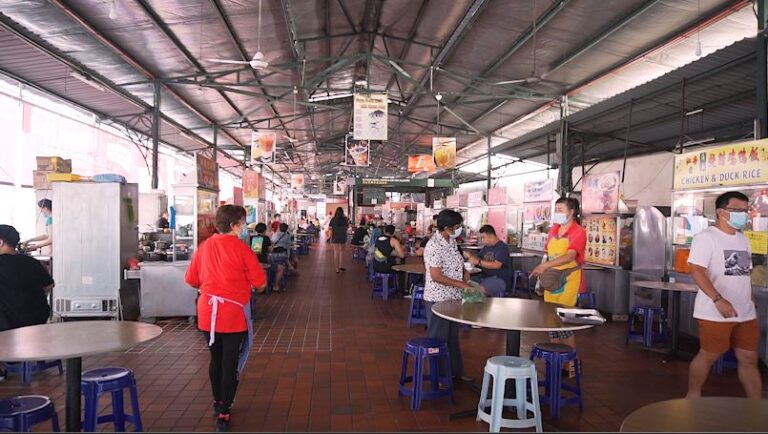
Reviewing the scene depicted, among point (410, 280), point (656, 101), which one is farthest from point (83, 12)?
point (656, 101)

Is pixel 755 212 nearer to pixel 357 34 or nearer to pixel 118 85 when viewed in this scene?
pixel 357 34

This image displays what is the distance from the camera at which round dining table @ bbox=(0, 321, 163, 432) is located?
240cm

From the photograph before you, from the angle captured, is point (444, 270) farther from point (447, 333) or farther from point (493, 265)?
point (493, 265)

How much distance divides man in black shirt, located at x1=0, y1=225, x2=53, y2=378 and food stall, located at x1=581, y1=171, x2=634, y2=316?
675 cm

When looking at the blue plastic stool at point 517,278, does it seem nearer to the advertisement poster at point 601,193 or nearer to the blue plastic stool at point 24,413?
the advertisement poster at point 601,193

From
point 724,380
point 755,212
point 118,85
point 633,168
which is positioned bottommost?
point 724,380

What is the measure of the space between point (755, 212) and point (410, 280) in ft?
19.2

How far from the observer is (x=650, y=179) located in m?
11.1

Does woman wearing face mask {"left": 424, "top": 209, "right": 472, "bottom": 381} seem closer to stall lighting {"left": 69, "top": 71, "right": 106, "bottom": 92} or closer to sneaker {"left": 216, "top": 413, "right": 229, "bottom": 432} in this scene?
sneaker {"left": 216, "top": 413, "right": 229, "bottom": 432}

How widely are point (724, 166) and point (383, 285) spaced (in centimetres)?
544

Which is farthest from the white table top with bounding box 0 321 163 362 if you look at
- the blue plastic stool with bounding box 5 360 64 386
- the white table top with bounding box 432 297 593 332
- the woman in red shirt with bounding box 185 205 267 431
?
the white table top with bounding box 432 297 593 332

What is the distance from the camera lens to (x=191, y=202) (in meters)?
6.83

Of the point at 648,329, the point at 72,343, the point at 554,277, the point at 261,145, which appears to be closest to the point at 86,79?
the point at 261,145

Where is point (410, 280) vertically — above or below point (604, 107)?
below
